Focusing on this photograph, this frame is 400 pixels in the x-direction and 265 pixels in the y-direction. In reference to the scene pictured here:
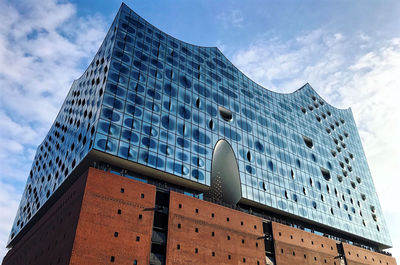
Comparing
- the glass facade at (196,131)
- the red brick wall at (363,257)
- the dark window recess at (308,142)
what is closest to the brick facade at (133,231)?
the glass facade at (196,131)

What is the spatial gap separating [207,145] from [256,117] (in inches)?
363

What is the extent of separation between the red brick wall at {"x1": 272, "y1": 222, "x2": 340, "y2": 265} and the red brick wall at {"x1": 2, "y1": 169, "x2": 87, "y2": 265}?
17.2 meters

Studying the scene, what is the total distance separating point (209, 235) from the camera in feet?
87.7

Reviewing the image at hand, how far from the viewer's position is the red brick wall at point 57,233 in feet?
72.6

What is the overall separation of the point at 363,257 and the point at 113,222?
29186 millimetres

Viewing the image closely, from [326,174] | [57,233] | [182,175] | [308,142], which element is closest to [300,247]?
[326,174]

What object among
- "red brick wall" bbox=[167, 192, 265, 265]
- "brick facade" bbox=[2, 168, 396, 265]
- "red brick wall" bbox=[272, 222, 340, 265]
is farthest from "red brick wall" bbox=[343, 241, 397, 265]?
"red brick wall" bbox=[167, 192, 265, 265]

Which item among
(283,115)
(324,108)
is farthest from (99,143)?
(324,108)

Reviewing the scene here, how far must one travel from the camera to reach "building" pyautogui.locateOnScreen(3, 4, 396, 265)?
2391 centimetres

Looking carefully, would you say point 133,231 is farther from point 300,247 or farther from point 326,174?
point 326,174

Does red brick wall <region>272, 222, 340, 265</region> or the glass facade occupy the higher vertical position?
the glass facade

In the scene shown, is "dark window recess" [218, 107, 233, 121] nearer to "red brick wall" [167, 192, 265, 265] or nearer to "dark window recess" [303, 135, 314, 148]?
"red brick wall" [167, 192, 265, 265]

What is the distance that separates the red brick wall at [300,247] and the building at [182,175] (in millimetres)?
Answer: 121

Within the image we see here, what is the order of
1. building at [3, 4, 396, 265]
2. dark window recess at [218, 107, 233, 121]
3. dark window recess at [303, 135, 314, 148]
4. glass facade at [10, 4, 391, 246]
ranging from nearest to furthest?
building at [3, 4, 396, 265] < glass facade at [10, 4, 391, 246] < dark window recess at [218, 107, 233, 121] < dark window recess at [303, 135, 314, 148]
